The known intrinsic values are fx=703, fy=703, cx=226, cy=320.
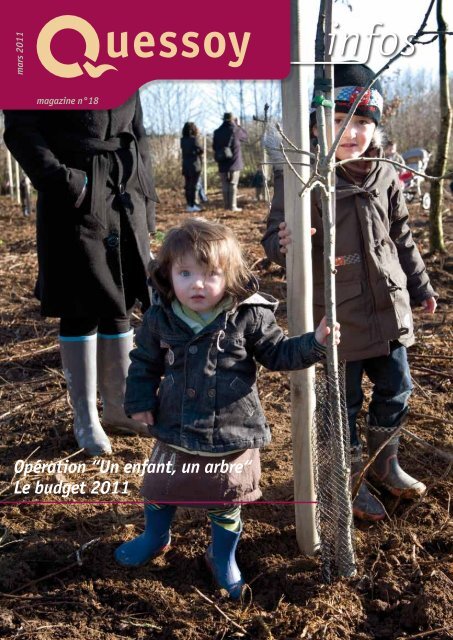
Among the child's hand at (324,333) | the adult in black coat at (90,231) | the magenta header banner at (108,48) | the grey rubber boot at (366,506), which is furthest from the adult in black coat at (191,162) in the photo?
the child's hand at (324,333)

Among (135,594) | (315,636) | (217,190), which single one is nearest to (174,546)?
(135,594)

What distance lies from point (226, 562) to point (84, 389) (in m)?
1.12

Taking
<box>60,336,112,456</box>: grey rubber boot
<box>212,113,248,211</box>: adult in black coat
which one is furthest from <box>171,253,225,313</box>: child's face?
<box>212,113,248,211</box>: adult in black coat

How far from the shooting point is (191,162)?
1384 cm

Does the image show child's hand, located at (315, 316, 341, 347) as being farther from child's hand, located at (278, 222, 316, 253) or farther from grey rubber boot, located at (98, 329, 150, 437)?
grey rubber boot, located at (98, 329, 150, 437)

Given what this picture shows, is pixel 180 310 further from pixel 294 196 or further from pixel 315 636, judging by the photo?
pixel 315 636

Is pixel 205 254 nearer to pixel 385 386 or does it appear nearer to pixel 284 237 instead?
pixel 284 237

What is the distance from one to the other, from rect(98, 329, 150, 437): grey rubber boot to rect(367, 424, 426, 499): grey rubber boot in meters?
1.11

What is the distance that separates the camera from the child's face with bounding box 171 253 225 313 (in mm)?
2027

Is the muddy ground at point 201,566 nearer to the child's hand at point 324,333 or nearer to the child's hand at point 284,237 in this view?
the child's hand at point 324,333

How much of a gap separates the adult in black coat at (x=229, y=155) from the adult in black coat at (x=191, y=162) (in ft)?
1.85

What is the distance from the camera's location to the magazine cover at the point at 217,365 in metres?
1.99

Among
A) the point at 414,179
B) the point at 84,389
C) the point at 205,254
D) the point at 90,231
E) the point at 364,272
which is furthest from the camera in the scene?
the point at 414,179

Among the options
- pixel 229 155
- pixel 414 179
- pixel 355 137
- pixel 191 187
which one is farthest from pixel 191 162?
pixel 355 137
